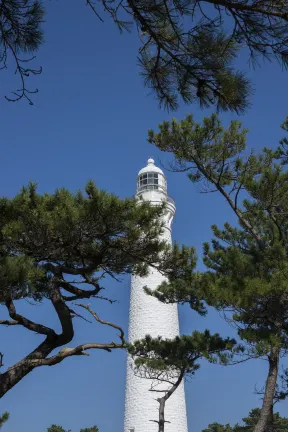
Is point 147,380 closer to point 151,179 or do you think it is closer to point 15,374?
point 151,179

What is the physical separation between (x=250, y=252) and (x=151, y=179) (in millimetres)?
9386

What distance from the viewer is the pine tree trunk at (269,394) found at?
6.12 meters

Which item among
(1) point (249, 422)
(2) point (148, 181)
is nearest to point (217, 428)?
(1) point (249, 422)

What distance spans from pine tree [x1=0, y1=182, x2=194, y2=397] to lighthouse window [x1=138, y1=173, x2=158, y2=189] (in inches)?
419

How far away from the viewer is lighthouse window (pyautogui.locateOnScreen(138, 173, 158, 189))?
1591 centimetres

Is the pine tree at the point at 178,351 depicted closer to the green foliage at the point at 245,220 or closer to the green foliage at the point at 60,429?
the green foliage at the point at 245,220

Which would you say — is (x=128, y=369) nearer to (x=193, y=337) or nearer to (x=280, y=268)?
(x=193, y=337)

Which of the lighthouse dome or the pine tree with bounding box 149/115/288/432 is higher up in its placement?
the lighthouse dome

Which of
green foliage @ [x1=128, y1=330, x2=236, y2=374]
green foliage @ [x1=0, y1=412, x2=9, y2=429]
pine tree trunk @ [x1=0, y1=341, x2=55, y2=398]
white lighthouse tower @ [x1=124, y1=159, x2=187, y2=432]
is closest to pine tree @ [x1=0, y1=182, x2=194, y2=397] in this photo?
pine tree trunk @ [x1=0, y1=341, x2=55, y2=398]

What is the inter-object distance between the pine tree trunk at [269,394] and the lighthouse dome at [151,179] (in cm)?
986

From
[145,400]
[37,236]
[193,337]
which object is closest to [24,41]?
[37,236]

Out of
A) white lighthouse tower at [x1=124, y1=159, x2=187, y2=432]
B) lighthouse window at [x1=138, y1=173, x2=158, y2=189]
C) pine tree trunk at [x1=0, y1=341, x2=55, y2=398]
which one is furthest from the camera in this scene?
lighthouse window at [x1=138, y1=173, x2=158, y2=189]

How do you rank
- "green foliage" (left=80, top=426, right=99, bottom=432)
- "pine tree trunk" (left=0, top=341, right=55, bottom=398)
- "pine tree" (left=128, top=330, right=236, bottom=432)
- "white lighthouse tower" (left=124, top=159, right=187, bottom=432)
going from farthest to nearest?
"green foliage" (left=80, top=426, right=99, bottom=432) < "white lighthouse tower" (left=124, top=159, right=187, bottom=432) < "pine tree" (left=128, top=330, right=236, bottom=432) < "pine tree trunk" (left=0, top=341, right=55, bottom=398)

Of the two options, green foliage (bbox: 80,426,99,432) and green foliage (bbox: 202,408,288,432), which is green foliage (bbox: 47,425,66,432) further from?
green foliage (bbox: 202,408,288,432)
